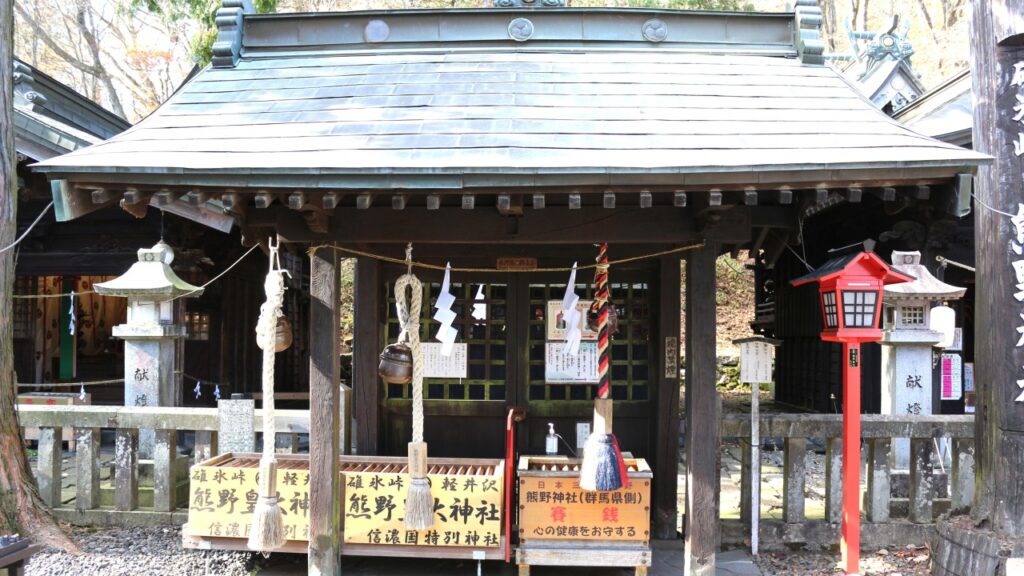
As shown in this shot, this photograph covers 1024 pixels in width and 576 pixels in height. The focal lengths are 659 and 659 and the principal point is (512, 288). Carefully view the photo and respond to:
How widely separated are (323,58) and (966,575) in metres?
7.58

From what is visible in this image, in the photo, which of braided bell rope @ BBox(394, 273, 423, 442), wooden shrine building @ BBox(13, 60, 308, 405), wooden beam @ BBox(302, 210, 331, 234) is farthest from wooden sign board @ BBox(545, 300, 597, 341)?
wooden shrine building @ BBox(13, 60, 308, 405)

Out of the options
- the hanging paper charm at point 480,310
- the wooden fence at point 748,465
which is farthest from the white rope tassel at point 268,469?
the hanging paper charm at point 480,310

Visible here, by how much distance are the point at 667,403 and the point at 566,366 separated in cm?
107

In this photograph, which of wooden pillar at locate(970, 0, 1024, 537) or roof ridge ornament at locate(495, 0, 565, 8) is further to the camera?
roof ridge ornament at locate(495, 0, 565, 8)

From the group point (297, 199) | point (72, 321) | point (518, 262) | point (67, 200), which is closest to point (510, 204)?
point (297, 199)

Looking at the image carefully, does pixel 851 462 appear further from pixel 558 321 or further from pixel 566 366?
pixel 558 321

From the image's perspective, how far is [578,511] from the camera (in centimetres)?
547

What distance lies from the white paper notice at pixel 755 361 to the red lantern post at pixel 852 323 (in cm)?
142

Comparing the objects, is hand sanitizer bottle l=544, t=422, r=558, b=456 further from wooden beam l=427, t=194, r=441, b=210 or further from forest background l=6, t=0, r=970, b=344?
forest background l=6, t=0, r=970, b=344

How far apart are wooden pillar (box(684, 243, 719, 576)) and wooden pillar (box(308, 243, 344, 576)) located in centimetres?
288

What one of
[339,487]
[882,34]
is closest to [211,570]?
[339,487]

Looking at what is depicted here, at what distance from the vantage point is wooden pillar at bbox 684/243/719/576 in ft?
17.3

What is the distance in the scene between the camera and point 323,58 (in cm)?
695

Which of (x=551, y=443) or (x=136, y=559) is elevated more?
(x=551, y=443)
